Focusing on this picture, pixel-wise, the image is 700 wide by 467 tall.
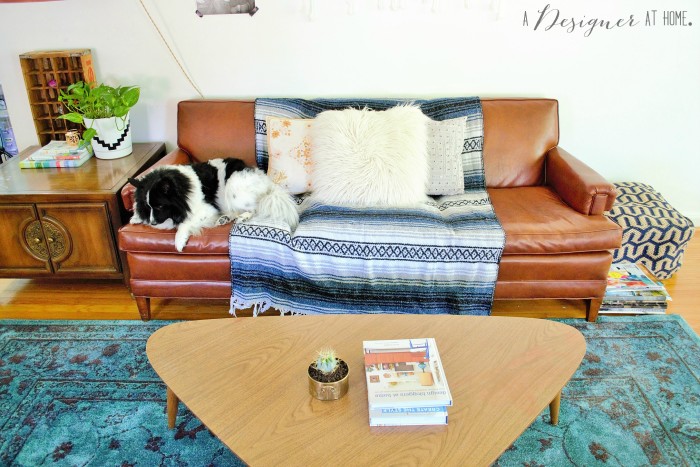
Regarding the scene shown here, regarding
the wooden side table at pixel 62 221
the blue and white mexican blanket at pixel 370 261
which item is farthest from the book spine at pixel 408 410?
the wooden side table at pixel 62 221

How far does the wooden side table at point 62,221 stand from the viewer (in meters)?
2.40

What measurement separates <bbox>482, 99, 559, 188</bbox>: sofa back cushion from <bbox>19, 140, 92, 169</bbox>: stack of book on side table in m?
2.16

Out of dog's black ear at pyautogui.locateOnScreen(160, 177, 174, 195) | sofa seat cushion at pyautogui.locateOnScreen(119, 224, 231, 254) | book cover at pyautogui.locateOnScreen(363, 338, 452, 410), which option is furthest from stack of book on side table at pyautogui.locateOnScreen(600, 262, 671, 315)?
dog's black ear at pyautogui.locateOnScreen(160, 177, 174, 195)

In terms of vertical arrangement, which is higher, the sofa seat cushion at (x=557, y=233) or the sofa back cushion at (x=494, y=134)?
the sofa back cushion at (x=494, y=134)

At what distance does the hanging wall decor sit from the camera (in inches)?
110

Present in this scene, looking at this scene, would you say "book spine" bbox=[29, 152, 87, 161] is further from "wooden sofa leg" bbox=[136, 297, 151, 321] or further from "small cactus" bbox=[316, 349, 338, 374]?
"small cactus" bbox=[316, 349, 338, 374]

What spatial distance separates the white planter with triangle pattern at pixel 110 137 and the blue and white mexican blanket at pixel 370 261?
1.01 m

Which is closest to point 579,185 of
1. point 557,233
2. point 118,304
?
point 557,233

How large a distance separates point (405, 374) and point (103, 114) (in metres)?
2.19

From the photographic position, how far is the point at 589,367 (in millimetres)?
2125

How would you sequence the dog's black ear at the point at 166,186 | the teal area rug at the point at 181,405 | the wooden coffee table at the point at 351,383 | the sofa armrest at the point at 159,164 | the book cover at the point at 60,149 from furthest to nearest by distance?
the book cover at the point at 60,149 < the sofa armrest at the point at 159,164 < the dog's black ear at the point at 166,186 < the teal area rug at the point at 181,405 < the wooden coffee table at the point at 351,383

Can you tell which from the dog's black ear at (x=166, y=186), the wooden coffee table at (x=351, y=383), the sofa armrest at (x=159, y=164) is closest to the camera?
the wooden coffee table at (x=351, y=383)

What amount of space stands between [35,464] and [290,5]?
2.39 m

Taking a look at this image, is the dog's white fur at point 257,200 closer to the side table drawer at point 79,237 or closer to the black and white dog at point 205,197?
the black and white dog at point 205,197
